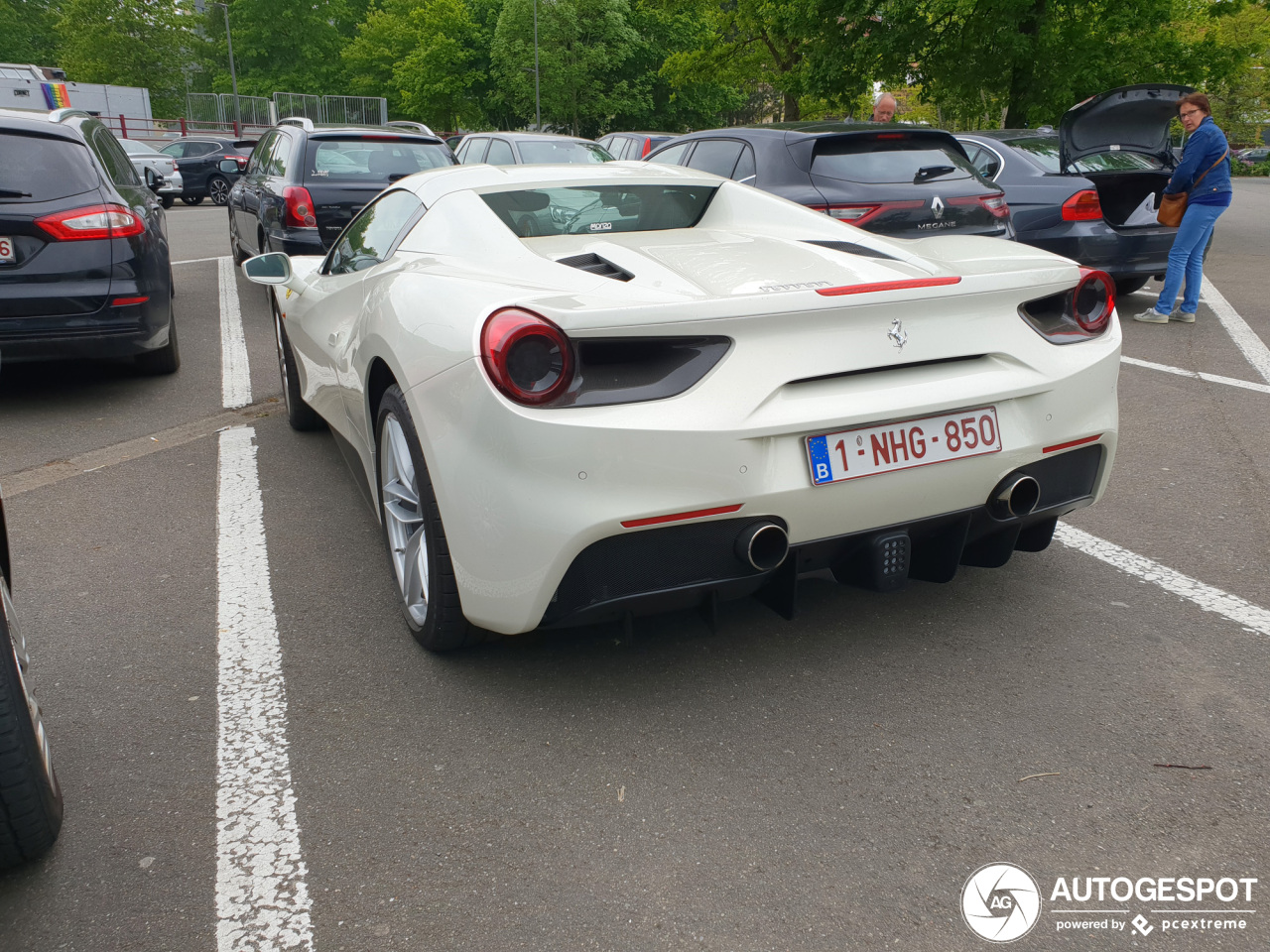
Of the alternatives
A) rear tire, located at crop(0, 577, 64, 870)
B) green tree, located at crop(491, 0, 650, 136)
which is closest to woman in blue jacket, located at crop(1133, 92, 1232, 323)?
rear tire, located at crop(0, 577, 64, 870)

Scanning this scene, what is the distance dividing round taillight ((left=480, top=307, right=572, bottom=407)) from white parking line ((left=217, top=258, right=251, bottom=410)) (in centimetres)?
411

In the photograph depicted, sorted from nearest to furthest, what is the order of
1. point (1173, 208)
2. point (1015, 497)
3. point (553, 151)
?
point (1015, 497), point (1173, 208), point (553, 151)

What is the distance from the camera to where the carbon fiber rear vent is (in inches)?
106

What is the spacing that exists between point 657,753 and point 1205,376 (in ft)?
17.9

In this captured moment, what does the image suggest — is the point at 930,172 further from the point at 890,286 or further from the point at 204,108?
the point at 204,108

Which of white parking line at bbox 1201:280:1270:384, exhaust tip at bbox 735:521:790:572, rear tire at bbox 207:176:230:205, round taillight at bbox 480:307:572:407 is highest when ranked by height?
round taillight at bbox 480:307:572:407

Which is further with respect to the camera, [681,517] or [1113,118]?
[1113,118]

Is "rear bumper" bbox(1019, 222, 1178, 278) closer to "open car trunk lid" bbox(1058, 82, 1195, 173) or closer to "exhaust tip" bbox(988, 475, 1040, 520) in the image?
"open car trunk lid" bbox(1058, 82, 1195, 173)

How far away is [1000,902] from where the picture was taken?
6.49 ft

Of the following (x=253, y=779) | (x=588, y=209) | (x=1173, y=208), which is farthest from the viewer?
(x=1173, y=208)

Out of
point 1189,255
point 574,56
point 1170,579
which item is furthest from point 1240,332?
point 574,56

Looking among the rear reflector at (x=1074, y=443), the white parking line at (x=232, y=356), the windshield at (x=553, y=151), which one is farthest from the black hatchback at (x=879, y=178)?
the windshield at (x=553, y=151)

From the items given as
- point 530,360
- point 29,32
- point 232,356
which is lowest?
point 232,356

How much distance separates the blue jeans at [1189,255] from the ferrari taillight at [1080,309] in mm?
5561
